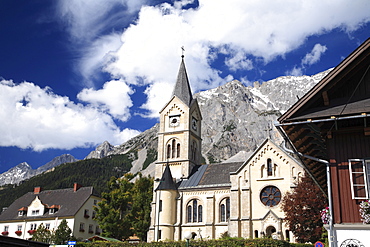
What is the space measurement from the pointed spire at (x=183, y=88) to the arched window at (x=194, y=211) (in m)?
→ 16.4

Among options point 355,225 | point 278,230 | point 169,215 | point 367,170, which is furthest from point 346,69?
point 169,215

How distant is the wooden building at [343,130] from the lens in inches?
504

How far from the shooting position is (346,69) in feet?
43.4

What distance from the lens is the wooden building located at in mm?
12797

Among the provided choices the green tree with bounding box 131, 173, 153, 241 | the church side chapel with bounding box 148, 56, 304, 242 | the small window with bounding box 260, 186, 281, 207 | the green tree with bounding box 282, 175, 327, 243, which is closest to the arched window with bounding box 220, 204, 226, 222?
the church side chapel with bounding box 148, 56, 304, 242

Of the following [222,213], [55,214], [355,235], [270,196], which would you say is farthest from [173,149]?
[355,235]

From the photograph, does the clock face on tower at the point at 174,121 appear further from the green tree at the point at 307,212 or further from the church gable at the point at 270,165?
the green tree at the point at 307,212

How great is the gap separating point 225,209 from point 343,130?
3562 centimetres

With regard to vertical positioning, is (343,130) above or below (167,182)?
below

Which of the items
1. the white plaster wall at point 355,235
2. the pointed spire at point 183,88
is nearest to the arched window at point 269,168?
the pointed spire at point 183,88

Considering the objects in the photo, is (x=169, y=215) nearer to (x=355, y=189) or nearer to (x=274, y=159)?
(x=274, y=159)

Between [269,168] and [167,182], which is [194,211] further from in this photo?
[269,168]

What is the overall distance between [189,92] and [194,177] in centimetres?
1551

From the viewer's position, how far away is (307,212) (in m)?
32.0
